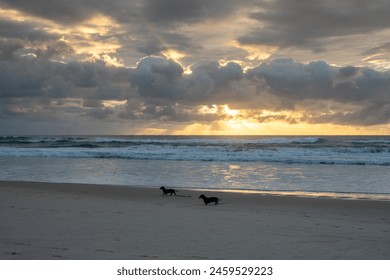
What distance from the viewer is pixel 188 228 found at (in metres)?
6.76

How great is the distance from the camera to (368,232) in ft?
22.0

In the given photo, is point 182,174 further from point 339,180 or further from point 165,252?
point 165,252

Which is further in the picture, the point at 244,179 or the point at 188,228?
the point at 244,179

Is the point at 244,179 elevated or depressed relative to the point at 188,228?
elevated

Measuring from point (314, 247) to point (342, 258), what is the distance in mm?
562

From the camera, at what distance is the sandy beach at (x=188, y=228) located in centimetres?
528

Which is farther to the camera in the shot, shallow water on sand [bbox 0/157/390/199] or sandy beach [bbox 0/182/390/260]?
shallow water on sand [bbox 0/157/390/199]

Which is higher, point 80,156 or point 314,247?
point 80,156

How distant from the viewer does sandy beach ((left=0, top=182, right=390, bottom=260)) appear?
5.28 meters

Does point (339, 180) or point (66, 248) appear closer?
point (66, 248)

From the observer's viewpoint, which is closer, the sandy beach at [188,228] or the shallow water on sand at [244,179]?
the sandy beach at [188,228]

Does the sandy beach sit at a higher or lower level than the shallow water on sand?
lower

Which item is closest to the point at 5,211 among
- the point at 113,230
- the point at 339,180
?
the point at 113,230
